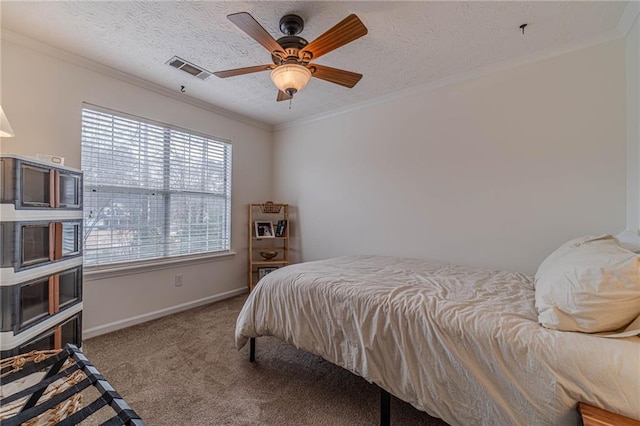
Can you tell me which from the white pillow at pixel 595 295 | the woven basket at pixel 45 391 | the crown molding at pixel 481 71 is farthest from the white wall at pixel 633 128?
the woven basket at pixel 45 391

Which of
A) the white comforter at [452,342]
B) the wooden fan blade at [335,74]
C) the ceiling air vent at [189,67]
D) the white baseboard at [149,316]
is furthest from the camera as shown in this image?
the white baseboard at [149,316]

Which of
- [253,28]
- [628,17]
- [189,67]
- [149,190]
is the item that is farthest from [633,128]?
[149,190]

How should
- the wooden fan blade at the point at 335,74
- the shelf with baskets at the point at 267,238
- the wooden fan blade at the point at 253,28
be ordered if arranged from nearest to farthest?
the wooden fan blade at the point at 253,28
the wooden fan blade at the point at 335,74
the shelf with baskets at the point at 267,238

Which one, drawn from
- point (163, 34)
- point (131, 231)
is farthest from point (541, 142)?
point (131, 231)

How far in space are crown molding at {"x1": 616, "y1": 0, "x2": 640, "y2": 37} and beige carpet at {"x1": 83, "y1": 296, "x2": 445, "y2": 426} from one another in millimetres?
2756

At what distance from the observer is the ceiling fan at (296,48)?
1.50m

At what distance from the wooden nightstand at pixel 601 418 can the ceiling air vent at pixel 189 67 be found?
318cm

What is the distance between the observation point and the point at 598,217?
2.04 meters

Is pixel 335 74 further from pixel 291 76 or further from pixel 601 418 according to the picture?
pixel 601 418

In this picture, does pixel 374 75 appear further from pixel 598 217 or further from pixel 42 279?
pixel 42 279

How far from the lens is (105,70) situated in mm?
2521

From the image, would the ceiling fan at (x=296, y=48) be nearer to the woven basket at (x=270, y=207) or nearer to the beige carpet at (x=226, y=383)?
the beige carpet at (x=226, y=383)

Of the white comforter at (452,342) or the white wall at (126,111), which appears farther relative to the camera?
the white wall at (126,111)

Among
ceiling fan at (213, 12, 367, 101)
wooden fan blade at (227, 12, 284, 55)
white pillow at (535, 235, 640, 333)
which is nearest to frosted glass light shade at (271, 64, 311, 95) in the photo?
ceiling fan at (213, 12, 367, 101)
